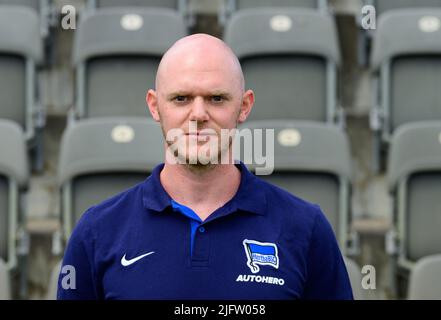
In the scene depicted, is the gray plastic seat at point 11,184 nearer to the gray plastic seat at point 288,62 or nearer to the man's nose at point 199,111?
the gray plastic seat at point 288,62

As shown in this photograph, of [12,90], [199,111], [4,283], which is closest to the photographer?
[199,111]

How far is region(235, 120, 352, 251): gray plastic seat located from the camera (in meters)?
1.35

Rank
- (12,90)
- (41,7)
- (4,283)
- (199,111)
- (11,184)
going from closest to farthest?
(199,111) → (4,283) → (11,184) → (12,90) → (41,7)

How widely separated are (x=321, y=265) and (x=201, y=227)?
3.9 inches

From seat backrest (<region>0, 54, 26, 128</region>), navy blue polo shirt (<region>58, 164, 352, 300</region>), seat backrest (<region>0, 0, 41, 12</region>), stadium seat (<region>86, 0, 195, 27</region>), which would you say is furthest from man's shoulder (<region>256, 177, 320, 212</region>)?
seat backrest (<region>0, 0, 41, 12</region>)

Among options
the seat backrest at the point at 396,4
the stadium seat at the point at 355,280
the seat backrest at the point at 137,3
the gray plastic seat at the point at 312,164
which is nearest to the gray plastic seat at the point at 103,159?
the gray plastic seat at the point at 312,164

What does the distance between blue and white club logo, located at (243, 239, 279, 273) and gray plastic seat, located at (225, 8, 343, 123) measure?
0.87m

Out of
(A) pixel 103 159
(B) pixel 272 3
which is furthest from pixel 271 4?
(A) pixel 103 159

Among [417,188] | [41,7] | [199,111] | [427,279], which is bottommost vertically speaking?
[427,279]

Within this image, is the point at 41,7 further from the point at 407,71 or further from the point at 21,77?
the point at 407,71

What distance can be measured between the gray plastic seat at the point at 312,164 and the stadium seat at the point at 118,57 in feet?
0.92

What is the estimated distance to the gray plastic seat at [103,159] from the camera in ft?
4.40

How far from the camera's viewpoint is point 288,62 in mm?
1555

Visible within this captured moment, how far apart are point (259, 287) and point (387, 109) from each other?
38.5 inches
